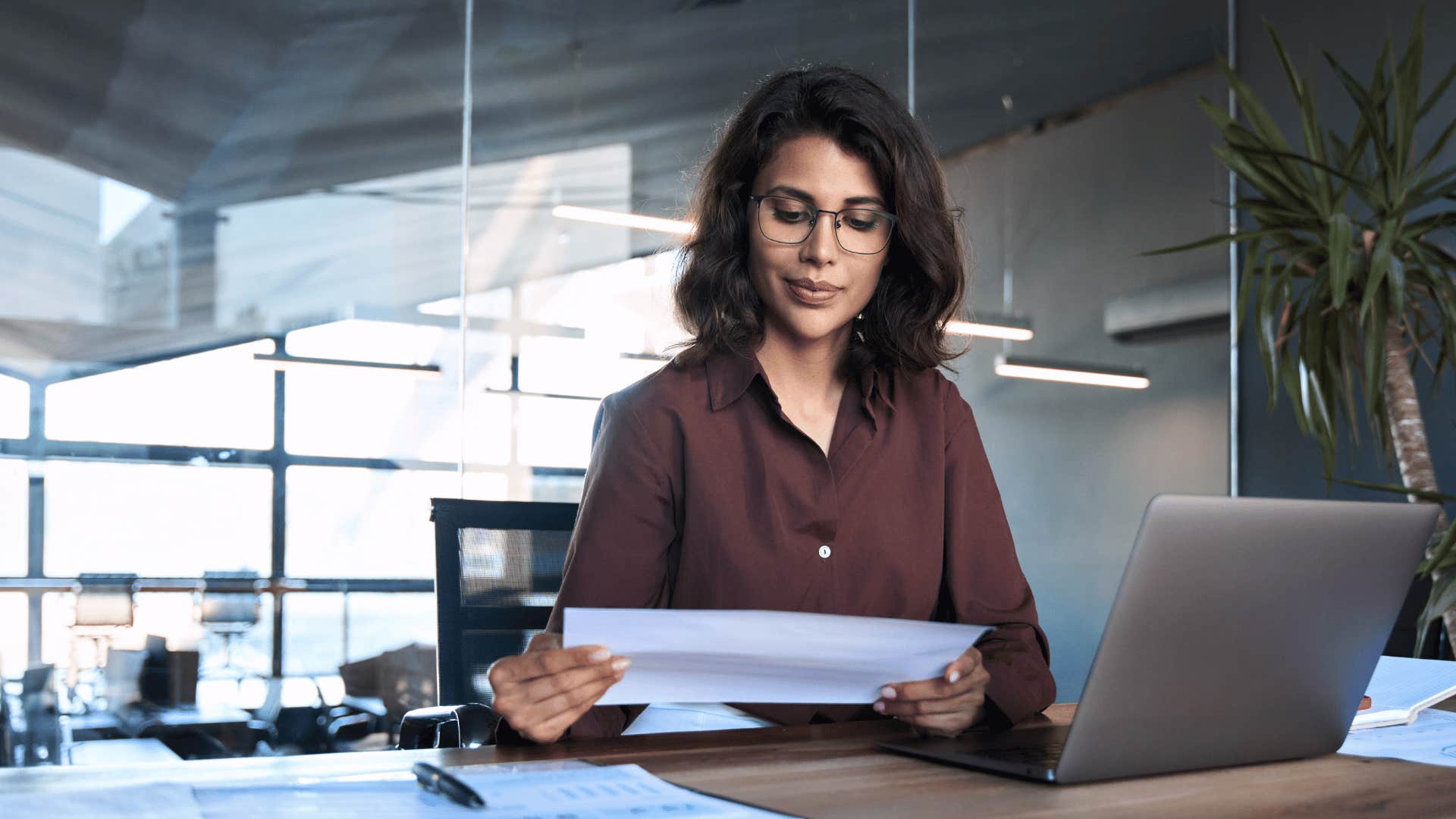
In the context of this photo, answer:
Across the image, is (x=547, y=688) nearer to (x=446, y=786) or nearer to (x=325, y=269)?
(x=446, y=786)

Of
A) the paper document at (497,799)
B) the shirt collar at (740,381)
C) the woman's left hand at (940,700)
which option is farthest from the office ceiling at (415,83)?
the paper document at (497,799)

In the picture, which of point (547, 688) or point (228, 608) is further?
point (228, 608)

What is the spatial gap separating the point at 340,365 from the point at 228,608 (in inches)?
29.9

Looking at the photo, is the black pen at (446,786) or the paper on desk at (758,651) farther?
the paper on desk at (758,651)

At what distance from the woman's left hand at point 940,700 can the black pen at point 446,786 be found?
0.48 metres

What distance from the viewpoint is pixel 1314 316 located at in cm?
357

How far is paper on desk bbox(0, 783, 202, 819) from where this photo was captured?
31.1 inches

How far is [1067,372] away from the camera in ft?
16.2

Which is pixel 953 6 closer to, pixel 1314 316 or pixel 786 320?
pixel 1314 316

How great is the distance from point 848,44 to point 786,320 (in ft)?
10.6

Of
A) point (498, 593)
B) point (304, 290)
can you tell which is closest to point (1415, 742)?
point (498, 593)

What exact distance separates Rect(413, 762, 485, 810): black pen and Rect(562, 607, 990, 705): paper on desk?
143 millimetres

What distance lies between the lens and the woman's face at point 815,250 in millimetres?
1600

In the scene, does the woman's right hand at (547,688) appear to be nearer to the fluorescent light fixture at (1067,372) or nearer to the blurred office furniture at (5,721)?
the blurred office furniture at (5,721)
